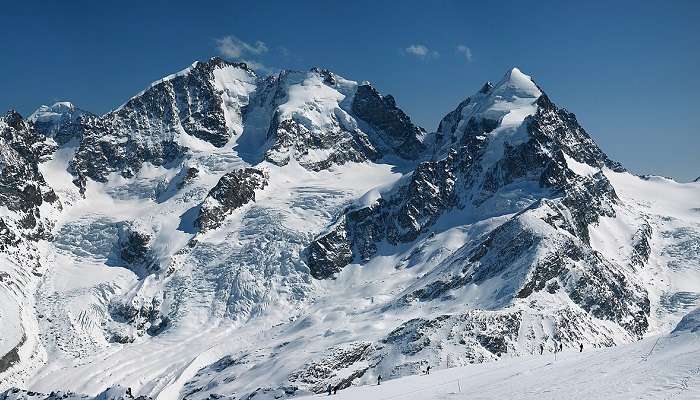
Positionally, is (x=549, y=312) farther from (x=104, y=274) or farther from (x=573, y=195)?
(x=104, y=274)

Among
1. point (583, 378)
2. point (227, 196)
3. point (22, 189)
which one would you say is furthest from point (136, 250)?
point (583, 378)

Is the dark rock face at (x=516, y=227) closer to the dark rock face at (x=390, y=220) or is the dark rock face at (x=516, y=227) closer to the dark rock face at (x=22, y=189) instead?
the dark rock face at (x=390, y=220)

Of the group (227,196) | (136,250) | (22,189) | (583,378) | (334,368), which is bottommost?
(334,368)

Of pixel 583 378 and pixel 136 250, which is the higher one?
pixel 136 250

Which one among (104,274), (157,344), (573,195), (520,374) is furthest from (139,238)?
(520,374)

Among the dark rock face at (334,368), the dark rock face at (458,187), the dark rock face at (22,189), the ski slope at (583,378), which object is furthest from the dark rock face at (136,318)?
the ski slope at (583,378)

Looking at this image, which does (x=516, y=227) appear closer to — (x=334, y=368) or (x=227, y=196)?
(x=334, y=368)
